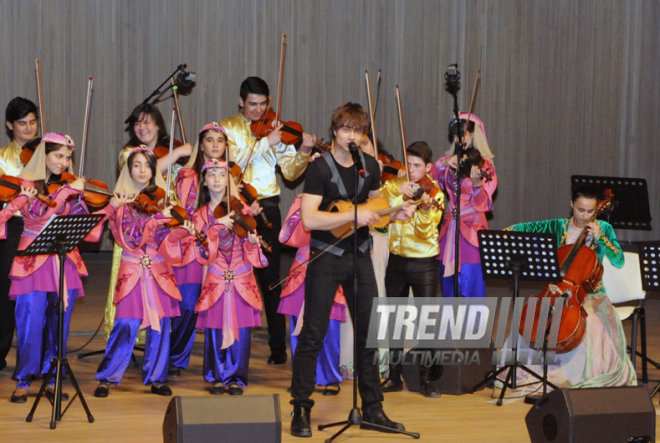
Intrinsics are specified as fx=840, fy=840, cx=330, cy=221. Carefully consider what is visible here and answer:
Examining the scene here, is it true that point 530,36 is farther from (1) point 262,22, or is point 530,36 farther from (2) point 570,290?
(2) point 570,290

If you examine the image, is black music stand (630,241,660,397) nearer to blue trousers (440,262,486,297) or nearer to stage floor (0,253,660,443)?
stage floor (0,253,660,443)

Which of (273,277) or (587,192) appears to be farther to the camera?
(273,277)

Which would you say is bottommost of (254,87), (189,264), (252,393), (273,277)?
(252,393)

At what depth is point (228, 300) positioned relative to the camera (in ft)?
14.7

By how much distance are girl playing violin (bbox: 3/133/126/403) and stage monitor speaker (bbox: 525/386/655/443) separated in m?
2.33

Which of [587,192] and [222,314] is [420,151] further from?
[222,314]

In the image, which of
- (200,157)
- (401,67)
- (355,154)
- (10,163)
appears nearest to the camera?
(355,154)

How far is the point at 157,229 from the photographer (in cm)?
446

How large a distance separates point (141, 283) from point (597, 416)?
2459 millimetres

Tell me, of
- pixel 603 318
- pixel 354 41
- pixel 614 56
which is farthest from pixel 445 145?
pixel 603 318

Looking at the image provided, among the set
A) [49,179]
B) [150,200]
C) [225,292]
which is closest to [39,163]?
[49,179]

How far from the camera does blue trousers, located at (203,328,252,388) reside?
14.9ft

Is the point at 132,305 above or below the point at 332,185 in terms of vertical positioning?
below

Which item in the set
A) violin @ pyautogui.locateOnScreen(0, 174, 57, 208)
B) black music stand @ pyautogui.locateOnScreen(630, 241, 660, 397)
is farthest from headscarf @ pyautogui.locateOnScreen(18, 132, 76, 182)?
black music stand @ pyautogui.locateOnScreen(630, 241, 660, 397)
